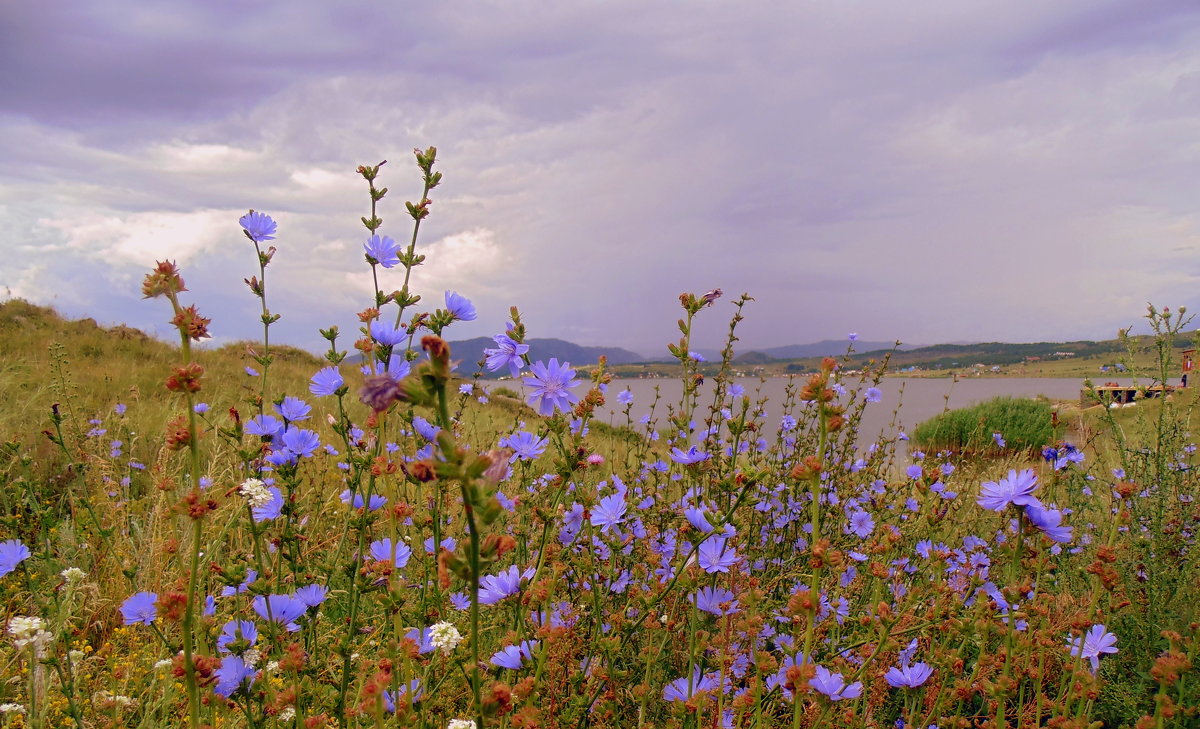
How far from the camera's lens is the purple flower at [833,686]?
1.44 m

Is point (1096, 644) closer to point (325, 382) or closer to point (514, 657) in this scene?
point (514, 657)

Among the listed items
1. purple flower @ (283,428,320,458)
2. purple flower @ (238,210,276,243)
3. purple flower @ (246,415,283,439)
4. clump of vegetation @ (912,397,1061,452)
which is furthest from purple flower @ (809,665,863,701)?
clump of vegetation @ (912,397,1061,452)

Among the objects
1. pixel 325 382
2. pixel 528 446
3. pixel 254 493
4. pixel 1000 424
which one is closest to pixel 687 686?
pixel 528 446

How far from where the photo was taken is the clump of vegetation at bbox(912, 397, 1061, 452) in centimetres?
1002

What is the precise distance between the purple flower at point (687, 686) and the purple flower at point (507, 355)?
0.90 m

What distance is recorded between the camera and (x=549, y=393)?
1697 mm

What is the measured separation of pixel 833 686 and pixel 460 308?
1.38 m

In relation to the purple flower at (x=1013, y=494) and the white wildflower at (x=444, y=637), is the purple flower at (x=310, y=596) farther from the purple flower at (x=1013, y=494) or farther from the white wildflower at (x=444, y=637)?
the purple flower at (x=1013, y=494)

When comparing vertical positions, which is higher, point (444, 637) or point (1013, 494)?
point (1013, 494)

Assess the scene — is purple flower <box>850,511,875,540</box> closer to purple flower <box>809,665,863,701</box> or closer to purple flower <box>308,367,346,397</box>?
purple flower <box>809,665,863,701</box>

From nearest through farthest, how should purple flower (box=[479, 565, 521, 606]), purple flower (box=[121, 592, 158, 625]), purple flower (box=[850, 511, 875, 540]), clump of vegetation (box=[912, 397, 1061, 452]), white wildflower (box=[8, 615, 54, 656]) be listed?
white wildflower (box=[8, 615, 54, 656]) → purple flower (box=[479, 565, 521, 606]) → purple flower (box=[121, 592, 158, 625]) → purple flower (box=[850, 511, 875, 540]) → clump of vegetation (box=[912, 397, 1061, 452])

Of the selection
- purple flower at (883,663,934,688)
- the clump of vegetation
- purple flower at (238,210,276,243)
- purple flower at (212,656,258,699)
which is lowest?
the clump of vegetation

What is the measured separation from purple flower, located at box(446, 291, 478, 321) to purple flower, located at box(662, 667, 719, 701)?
3.77 ft

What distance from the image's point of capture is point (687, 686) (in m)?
1.69
